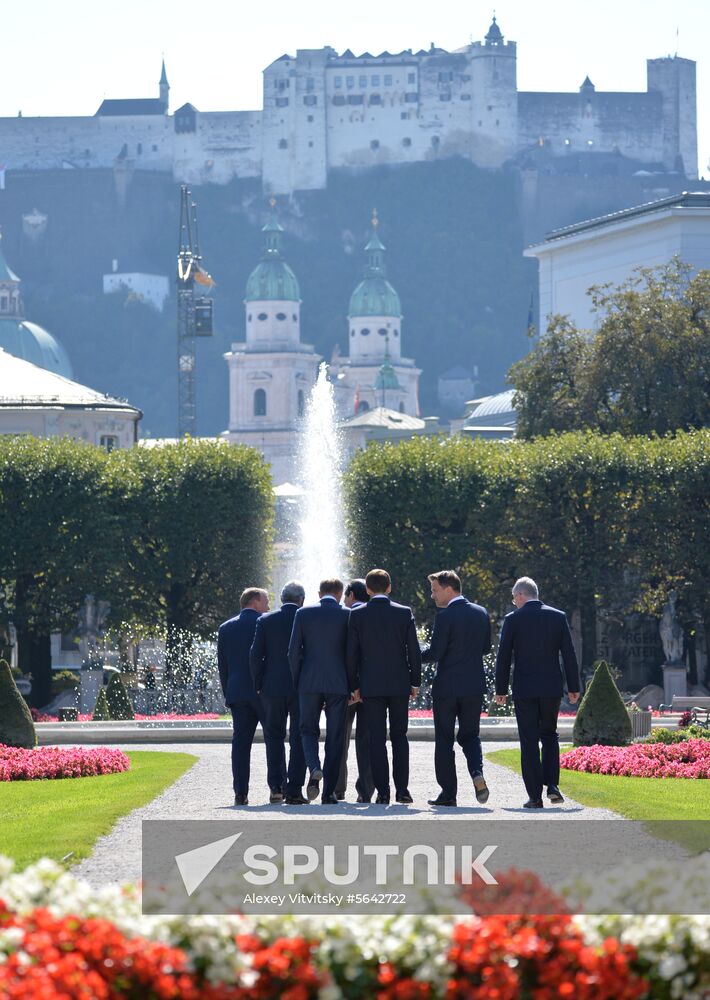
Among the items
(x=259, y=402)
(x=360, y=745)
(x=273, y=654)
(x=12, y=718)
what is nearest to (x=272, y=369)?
(x=259, y=402)

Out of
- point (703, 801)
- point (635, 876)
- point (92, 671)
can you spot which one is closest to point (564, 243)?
point (92, 671)

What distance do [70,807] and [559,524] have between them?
34706mm

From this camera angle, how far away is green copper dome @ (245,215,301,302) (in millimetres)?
→ 182500

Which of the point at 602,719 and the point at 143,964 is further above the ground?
the point at 143,964

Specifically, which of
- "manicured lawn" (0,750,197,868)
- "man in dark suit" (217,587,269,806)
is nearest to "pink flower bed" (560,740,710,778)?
"manicured lawn" (0,750,197,868)

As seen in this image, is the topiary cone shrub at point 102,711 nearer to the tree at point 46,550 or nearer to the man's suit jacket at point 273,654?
the tree at point 46,550

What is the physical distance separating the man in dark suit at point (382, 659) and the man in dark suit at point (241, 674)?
1.16m

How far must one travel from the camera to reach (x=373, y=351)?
609 ft

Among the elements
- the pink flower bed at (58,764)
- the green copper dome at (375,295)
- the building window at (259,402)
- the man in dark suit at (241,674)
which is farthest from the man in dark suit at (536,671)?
the green copper dome at (375,295)

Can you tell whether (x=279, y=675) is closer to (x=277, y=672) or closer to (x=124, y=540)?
(x=277, y=672)

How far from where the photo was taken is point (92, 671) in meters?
50.5

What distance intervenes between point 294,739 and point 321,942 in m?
9.29

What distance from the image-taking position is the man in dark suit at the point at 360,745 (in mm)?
17281

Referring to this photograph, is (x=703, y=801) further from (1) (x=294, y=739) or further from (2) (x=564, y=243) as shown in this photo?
(2) (x=564, y=243)
